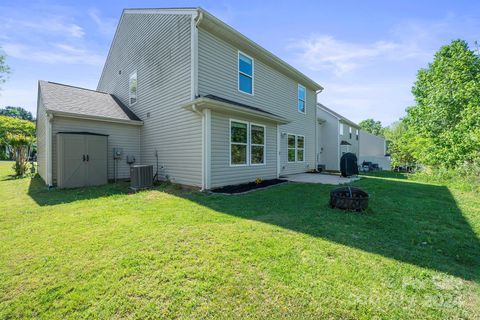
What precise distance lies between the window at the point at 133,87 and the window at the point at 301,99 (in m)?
9.27

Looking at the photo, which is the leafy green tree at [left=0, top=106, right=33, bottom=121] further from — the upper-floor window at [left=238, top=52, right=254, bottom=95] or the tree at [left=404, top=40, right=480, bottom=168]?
the tree at [left=404, top=40, right=480, bottom=168]

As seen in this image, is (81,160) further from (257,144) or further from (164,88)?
(257,144)

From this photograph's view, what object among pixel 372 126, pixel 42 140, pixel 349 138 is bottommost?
pixel 42 140

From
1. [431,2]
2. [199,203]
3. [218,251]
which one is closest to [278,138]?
[199,203]

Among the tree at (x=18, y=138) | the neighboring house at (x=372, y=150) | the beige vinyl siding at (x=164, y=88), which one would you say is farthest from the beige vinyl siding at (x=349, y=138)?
the tree at (x=18, y=138)

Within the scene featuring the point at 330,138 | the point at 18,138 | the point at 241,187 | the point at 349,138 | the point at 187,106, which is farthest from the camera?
the point at 349,138

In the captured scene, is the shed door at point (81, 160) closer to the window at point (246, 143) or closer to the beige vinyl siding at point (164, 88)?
the beige vinyl siding at point (164, 88)

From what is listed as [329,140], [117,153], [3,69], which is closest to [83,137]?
[117,153]

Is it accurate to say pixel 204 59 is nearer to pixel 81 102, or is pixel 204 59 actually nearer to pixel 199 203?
pixel 199 203

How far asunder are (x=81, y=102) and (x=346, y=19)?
1182 centimetres

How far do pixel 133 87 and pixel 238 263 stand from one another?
449 inches

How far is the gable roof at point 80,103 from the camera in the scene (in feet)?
28.1

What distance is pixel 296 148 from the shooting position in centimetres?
1264

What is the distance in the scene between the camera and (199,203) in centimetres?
584
